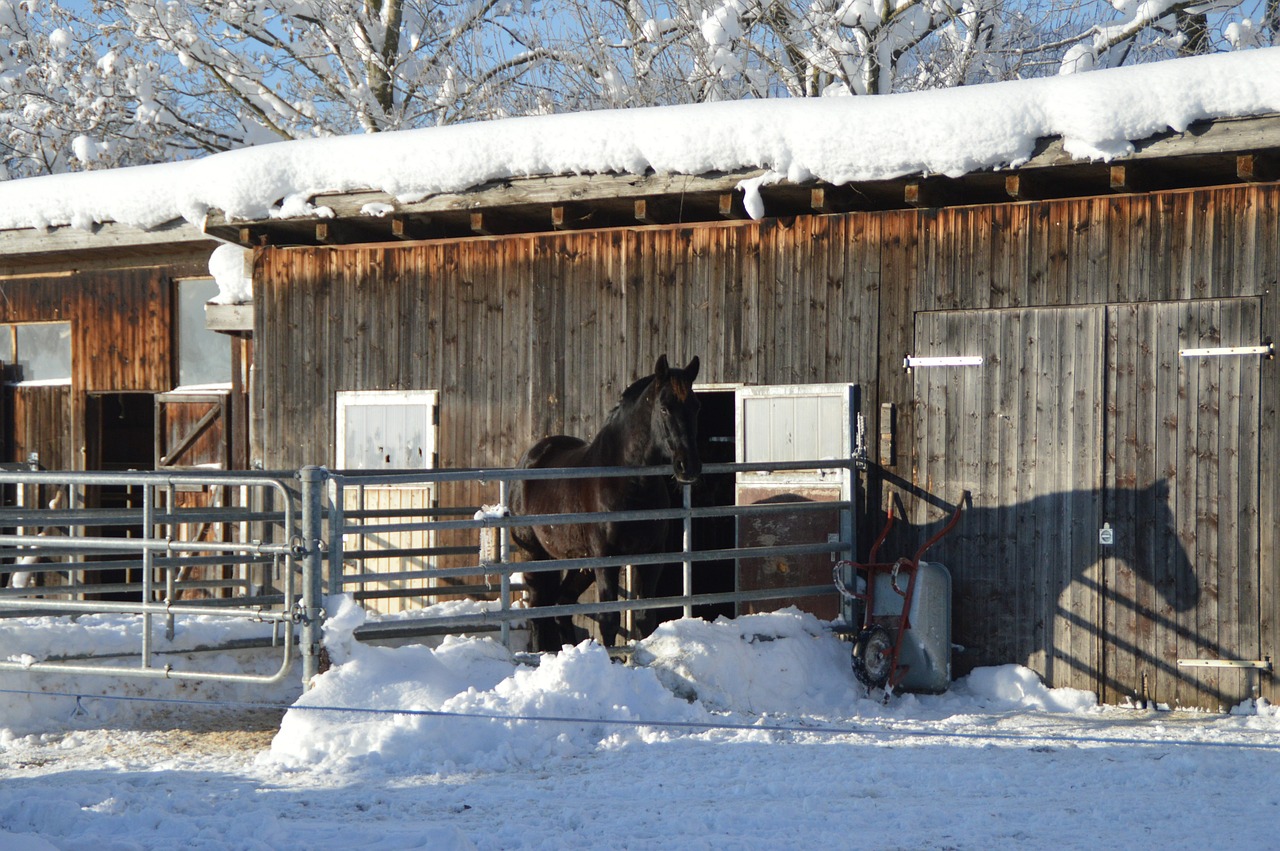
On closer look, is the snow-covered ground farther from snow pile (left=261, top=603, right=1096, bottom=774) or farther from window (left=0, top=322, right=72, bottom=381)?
window (left=0, top=322, right=72, bottom=381)

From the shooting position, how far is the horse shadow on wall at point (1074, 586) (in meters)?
8.36

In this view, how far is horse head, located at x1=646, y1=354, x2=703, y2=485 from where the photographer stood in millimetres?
8227

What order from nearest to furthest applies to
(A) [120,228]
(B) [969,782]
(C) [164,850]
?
(C) [164,850], (B) [969,782], (A) [120,228]

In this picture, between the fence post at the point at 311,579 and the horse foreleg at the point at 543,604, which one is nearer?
the fence post at the point at 311,579

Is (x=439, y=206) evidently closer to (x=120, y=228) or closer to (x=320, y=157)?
(x=320, y=157)

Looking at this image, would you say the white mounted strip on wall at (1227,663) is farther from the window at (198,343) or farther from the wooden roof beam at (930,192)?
the window at (198,343)

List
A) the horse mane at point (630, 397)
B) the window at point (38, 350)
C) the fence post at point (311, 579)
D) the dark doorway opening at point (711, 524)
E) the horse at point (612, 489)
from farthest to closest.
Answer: the window at point (38, 350) → the dark doorway opening at point (711, 524) → the horse mane at point (630, 397) → the horse at point (612, 489) → the fence post at point (311, 579)

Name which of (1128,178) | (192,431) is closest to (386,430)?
(192,431)

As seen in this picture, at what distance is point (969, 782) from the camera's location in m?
6.04

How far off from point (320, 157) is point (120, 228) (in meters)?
2.89

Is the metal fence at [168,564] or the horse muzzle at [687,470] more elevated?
the horse muzzle at [687,470]

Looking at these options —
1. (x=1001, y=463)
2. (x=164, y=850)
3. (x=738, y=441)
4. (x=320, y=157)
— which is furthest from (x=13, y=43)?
(x=164, y=850)

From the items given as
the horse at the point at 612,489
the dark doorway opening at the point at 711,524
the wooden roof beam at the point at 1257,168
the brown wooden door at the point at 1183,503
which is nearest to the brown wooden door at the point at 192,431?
the horse at the point at 612,489

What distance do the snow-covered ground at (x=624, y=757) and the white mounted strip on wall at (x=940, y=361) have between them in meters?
1.94
